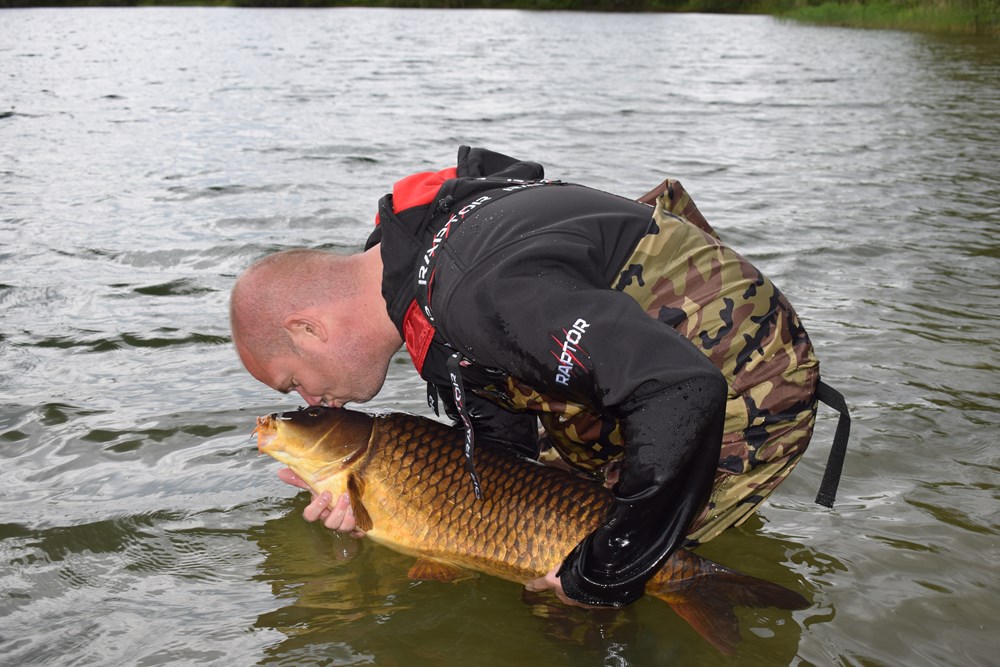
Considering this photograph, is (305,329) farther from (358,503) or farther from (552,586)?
(552,586)

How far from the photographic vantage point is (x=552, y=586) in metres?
3.15

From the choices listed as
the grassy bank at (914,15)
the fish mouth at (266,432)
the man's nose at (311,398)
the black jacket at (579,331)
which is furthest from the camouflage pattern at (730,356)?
the grassy bank at (914,15)

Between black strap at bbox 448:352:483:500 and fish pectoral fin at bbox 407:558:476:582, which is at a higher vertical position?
black strap at bbox 448:352:483:500

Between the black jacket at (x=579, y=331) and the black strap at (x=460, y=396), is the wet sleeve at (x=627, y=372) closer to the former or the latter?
the black jacket at (x=579, y=331)

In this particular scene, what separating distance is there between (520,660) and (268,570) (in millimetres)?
1028

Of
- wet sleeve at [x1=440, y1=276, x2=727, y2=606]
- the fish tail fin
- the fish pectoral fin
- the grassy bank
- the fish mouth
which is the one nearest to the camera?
wet sleeve at [x1=440, y1=276, x2=727, y2=606]

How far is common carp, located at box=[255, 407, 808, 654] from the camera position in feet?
10.0

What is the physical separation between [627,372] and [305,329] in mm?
1197

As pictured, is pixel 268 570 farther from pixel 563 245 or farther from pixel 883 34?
pixel 883 34

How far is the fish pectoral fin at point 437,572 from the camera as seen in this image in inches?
137

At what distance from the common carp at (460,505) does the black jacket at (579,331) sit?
24cm

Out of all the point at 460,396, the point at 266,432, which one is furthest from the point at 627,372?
the point at 266,432

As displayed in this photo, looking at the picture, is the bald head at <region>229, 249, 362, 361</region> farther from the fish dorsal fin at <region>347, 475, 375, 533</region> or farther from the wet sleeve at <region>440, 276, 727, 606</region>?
the wet sleeve at <region>440, 276, 727, 606</region>

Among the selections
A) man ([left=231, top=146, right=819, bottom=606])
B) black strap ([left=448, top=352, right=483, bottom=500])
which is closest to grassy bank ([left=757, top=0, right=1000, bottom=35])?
man ([left=231, top=146, right=819, bottom=606])
